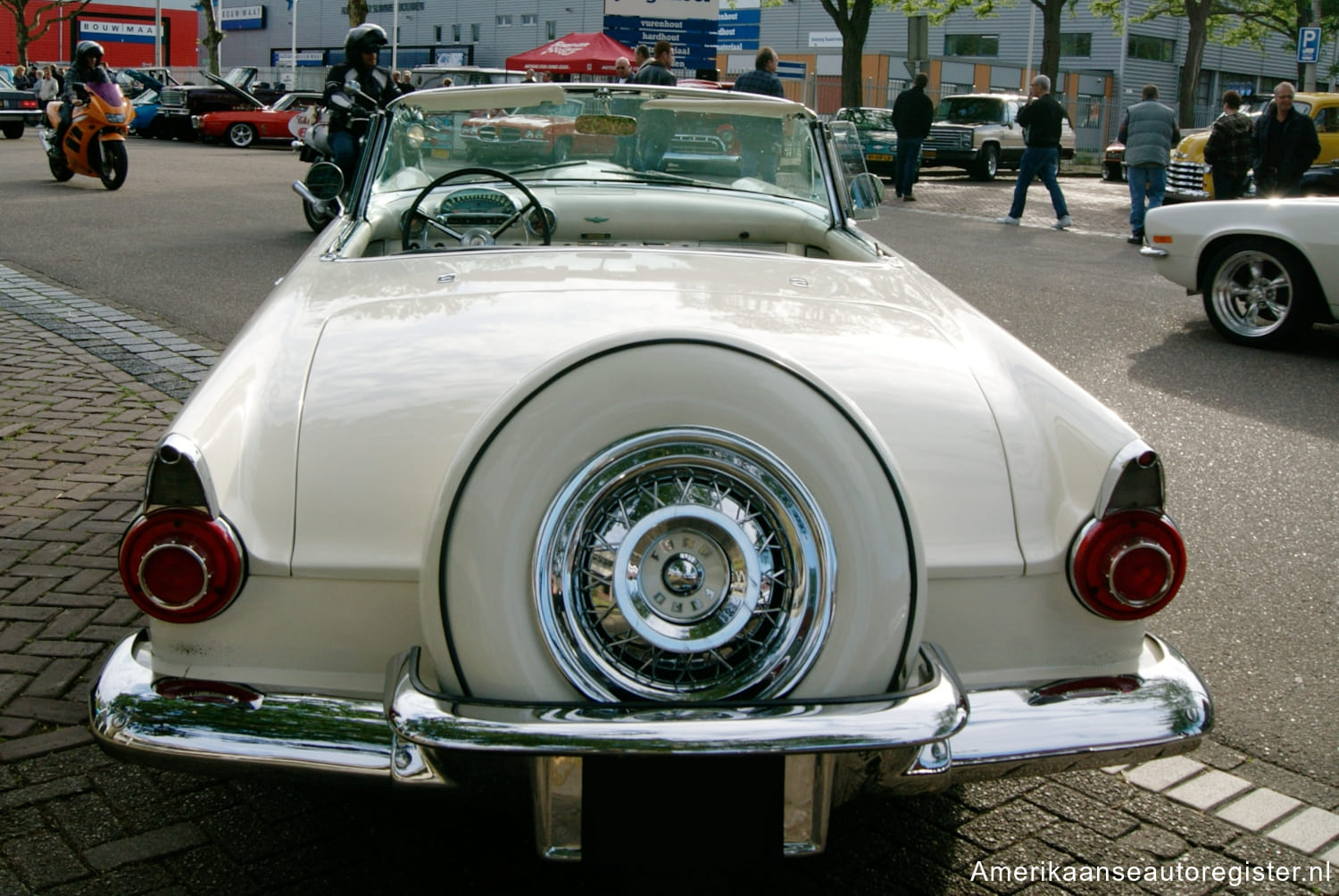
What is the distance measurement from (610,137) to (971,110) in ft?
76.0

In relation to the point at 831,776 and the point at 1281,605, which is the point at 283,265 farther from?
the point at 831,776

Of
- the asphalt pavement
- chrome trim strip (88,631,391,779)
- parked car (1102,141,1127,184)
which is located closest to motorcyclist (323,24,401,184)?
the asphalt pavement

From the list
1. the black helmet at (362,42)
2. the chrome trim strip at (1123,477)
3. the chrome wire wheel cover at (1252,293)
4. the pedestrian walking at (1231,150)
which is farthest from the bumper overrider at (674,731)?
the pedestrian walking at (1231,150)

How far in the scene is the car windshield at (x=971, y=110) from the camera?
84.5 ft

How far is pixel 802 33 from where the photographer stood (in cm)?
5709

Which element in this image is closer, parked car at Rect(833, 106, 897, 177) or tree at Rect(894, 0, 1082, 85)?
parked car at Rect(833, 106, 897, 177)

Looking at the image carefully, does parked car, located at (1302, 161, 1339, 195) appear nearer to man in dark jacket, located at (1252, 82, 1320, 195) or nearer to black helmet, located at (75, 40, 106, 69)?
man in dark jacket, located at (1252, 82, 1320, 195)

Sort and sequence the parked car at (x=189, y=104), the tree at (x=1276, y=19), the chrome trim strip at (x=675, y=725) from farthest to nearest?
the tree at (x=1276, y=19) < the parked car at (x=189, y=104) < the chrome trim strip at (x=675, y=725)

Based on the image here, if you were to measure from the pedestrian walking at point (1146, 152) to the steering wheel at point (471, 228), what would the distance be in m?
11.5

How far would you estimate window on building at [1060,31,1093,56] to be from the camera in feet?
164

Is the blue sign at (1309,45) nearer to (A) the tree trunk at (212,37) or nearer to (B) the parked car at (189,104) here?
(B) the parked car at (189,104)

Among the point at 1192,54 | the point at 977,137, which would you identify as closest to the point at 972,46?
the point at 1192,54

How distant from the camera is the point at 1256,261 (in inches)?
323

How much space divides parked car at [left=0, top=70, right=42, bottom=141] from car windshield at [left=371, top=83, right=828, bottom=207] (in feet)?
88.2
